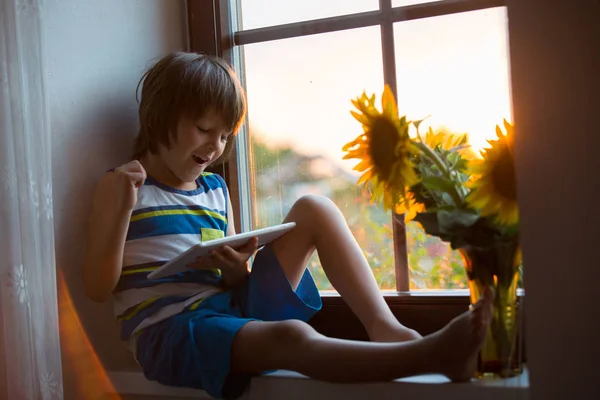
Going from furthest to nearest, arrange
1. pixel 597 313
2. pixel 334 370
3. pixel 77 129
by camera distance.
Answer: pixel 77 129 → pixel 334 370 → pixel 597 313

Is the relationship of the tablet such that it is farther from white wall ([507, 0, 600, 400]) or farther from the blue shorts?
white wall ([507, 0, 600, 400])

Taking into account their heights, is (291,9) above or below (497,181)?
above

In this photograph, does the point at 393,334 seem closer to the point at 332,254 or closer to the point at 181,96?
the point at 332,254

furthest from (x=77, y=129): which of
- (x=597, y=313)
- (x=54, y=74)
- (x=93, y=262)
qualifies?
(x=597, y=313)

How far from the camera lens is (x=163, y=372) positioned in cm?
101

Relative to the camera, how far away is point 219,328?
995 millimetres

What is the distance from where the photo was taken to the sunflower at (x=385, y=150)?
2.94 feet

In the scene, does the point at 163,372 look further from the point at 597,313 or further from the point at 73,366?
the point at 597,313

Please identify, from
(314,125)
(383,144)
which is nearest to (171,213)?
(314,125)

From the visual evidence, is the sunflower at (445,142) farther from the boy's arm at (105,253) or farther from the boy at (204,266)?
the boy's arm at (105,253)

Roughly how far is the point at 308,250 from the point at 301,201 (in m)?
0.08

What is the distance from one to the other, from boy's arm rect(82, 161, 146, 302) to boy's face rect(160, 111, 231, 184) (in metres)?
0.10

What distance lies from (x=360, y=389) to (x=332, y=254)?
0.28 m

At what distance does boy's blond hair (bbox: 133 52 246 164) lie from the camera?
1162 millimetres
